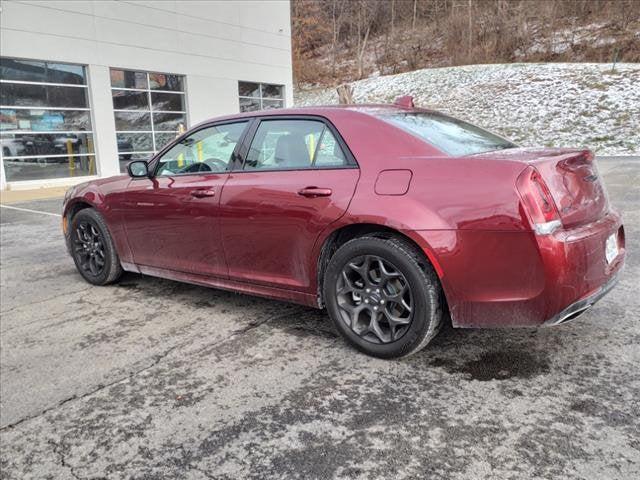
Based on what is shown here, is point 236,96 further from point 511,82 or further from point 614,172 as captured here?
point 614,172

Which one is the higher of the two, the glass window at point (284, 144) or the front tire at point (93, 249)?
the glass window at point (284, 144)

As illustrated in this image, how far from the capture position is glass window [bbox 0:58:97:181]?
1422 cm

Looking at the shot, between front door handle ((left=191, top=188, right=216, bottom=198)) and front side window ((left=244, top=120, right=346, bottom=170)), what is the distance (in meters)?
0.32

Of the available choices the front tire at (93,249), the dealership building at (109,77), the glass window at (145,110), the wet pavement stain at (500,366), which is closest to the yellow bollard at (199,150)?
the front tire at (93,249)

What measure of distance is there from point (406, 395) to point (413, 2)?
4280 cm

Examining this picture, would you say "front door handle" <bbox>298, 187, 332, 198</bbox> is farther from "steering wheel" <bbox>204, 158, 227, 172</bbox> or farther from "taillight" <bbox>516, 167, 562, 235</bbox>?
"taillight" <bbox>516, 167, 562, 235</bbox>

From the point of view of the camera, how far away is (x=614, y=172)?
12.0 m

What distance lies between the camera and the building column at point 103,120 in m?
15.9

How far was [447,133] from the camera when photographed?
343 cm

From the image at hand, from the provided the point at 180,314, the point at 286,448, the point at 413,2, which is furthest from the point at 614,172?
the point at 413,2

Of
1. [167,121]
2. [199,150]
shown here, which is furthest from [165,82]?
[199,150]

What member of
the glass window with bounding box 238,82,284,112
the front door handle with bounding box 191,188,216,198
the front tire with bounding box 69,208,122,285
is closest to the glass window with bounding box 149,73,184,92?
the glass window with bounding box 238,82,284,112

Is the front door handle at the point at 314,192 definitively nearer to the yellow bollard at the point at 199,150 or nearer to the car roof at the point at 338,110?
the car roof at the point at 338,110

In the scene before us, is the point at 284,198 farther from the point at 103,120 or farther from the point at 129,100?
the point at 129,100
